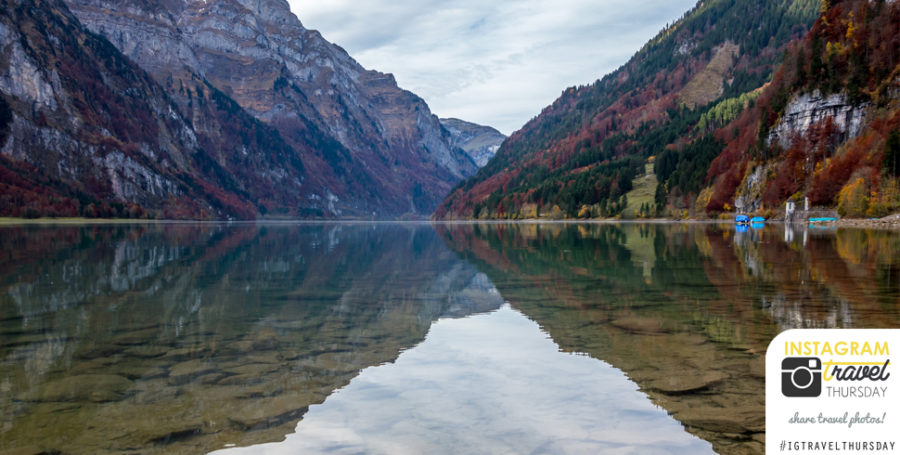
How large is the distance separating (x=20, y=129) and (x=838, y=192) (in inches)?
9693

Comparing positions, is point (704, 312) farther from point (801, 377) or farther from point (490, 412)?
point (801, 377)

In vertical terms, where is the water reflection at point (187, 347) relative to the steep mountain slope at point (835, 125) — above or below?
below

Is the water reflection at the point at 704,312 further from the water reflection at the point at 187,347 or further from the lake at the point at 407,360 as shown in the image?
the water reflection at the point at 187,347

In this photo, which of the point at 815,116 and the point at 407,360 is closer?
the point at 407,360

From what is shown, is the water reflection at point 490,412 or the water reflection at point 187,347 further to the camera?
the water reflection at point 187,347

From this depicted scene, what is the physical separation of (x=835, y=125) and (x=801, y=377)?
128574 millimetres

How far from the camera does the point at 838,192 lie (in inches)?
3925

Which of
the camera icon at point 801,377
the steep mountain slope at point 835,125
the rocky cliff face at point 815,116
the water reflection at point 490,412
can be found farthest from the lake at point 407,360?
the rocky cliff face at point 815,116

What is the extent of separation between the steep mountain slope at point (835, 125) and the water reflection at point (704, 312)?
66320mm

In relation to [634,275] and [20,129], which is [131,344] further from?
[20,129]

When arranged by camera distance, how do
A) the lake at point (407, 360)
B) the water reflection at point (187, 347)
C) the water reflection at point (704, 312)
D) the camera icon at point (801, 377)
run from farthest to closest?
the water reflection at point (704, 312)
the water reflection at point (187, 347)
the lake at point (407, 360)
the camera icon at point (801, 377)

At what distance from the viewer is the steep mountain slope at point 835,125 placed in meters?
90.7

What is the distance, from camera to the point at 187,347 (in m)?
14.2

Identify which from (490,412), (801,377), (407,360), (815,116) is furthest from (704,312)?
(815,116)
